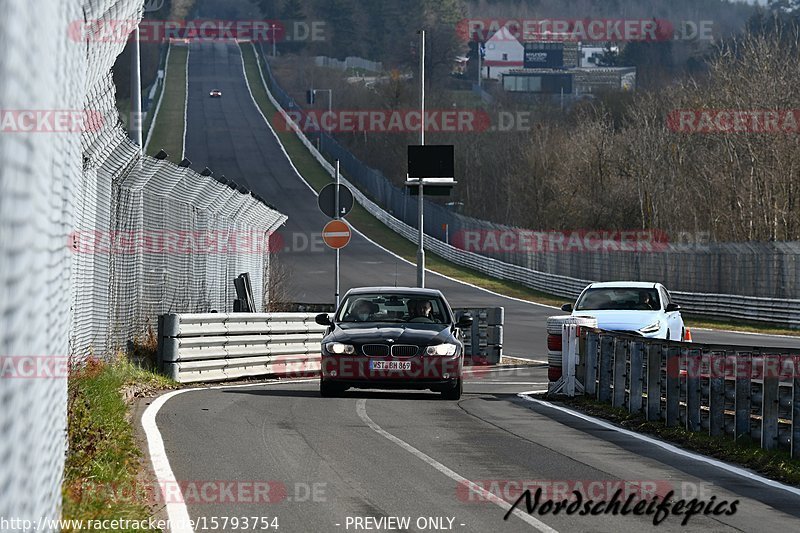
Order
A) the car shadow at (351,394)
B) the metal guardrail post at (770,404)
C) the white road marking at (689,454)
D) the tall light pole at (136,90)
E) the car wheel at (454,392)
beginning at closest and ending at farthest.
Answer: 1. the white road marking at (689,454)
2. the metal guardrail post at (770,404)
3. the car wheel at (454,392)
4. the car shadow at (351,394)
5. the tall light pole at (136,90)

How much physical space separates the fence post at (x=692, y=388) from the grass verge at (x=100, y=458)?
5264 mm

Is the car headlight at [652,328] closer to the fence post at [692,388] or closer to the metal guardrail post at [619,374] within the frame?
the metal guardrail post at [619,374]

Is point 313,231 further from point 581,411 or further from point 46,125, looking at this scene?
point 46,125

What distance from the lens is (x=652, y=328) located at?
23.5 meters

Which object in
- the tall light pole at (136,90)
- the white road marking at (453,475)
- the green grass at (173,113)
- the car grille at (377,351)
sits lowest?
the white road marking at (453,475)

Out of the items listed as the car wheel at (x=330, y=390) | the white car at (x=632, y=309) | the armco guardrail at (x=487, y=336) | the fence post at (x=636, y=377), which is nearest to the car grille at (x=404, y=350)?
the car wheel at (x=330, y=390)

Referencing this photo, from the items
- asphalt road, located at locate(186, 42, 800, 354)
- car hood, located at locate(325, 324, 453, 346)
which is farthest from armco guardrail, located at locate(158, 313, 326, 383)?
asphalt road, located at locate(186, 42, 800, 354)

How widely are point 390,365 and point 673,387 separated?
12.5 feet

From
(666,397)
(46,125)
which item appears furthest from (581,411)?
(46,125)

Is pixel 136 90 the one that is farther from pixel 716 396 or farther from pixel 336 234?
pixel 716 396

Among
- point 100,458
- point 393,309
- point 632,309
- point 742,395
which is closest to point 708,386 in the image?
point 742,395

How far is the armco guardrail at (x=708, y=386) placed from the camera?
11523 mm

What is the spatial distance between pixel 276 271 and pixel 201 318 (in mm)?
18660

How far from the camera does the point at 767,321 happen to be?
4297 centimetres
